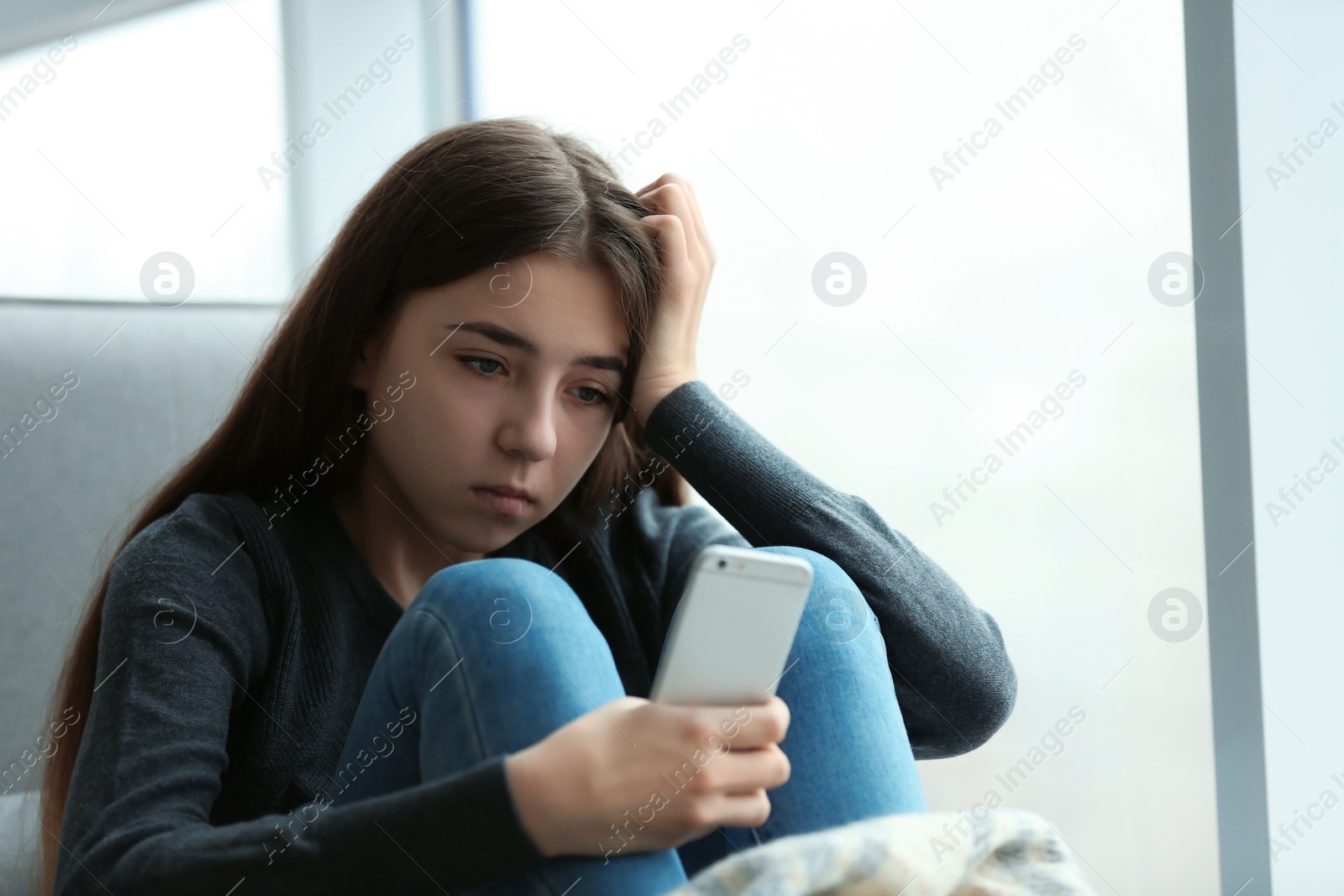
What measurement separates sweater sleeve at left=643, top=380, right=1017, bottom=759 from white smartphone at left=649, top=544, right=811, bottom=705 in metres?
0.28

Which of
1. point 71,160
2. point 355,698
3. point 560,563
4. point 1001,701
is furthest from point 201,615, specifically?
point 71,160

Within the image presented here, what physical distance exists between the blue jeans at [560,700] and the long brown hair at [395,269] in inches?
12.0

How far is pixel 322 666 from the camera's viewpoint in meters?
0.83

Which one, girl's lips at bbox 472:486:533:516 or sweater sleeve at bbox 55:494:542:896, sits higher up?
girl's lips at bbox 472:486:533:516

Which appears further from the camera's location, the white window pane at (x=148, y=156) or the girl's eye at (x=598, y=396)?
the white window pane at (x=148, y=156)

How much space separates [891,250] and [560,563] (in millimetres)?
707

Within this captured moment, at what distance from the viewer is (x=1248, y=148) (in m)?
1.18

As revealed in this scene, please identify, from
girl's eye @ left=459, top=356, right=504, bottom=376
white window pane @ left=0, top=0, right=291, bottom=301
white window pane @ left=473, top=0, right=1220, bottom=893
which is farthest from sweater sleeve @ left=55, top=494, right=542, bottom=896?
white window pane @ left=0, top=0, right=291, bottom=301

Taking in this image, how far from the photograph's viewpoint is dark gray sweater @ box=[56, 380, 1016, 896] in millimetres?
554

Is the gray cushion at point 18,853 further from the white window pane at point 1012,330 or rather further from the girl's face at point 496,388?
the white window pane at point 1012,330

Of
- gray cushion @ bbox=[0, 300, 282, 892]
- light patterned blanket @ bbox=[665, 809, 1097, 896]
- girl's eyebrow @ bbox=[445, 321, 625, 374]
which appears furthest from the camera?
gray cushion @ bbox=[0, 300, 282, 892]

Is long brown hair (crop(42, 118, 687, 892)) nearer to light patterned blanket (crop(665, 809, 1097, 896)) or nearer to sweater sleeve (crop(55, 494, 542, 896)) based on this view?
sweater sleeve (crop(55, 494, 542, 896))

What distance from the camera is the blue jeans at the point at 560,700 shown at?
59cm

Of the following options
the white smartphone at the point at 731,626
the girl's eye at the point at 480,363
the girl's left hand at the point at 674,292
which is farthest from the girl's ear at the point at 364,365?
the white smartphone at the point at 731,626
